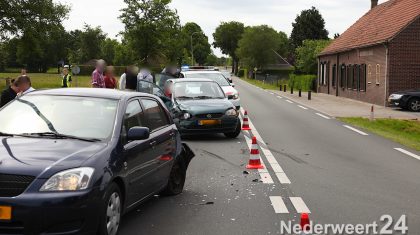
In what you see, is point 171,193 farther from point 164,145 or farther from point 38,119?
point 38,119

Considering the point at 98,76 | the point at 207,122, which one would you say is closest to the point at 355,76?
the point at 207,122

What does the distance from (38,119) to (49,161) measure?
1.19m

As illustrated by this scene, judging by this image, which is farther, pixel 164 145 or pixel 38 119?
pixel 164 145

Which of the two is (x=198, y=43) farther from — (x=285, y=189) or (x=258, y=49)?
(x=285, y=189)

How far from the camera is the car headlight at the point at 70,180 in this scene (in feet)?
15.4

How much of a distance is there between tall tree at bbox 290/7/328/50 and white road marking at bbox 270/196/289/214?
264 feet

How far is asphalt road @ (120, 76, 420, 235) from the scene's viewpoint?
6141mm

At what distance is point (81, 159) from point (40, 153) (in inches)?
15.1

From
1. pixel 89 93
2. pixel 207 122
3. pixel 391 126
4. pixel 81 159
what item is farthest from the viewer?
pixel 391 126

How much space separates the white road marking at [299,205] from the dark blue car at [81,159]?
1584 millimetres

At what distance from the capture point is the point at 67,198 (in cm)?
468

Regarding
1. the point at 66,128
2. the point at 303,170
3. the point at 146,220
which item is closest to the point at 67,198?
the point at 66,128

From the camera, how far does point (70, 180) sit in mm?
4793

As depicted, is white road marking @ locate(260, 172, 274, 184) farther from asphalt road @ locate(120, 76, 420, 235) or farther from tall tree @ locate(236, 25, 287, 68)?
tall tree @ locate(236, 25, 287, 68)
